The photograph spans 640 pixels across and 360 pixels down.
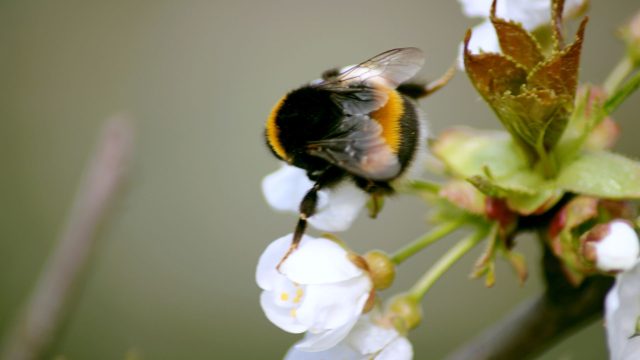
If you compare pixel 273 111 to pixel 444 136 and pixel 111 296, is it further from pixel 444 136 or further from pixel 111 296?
pixel 111 296

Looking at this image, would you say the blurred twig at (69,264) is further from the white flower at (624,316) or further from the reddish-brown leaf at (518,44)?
the white flower at (624,316)

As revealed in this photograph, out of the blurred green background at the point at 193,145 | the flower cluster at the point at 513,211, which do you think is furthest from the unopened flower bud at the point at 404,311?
the blurred green background at the point at 193,145

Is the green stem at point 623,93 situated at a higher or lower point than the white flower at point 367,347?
higher

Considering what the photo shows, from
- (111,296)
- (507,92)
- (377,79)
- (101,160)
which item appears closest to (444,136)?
(377,79)

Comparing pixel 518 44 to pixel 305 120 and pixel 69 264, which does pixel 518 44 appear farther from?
pixel 69 264

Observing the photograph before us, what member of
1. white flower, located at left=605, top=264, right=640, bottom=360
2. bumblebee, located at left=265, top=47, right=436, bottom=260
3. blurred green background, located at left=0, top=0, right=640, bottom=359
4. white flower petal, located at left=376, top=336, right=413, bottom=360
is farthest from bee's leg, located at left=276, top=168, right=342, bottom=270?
blurred green background, located at left=0, top=0, right=640, bottom=359

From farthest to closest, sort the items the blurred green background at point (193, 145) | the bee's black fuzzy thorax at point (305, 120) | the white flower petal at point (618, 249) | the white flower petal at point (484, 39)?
1. the blurred green background at point (193, 145)
2. the white flower petal at point (484, 39)
3. the bee's black fuzzy thorax at point (305, 120)
4. the white flower petal at point (618, 249)
